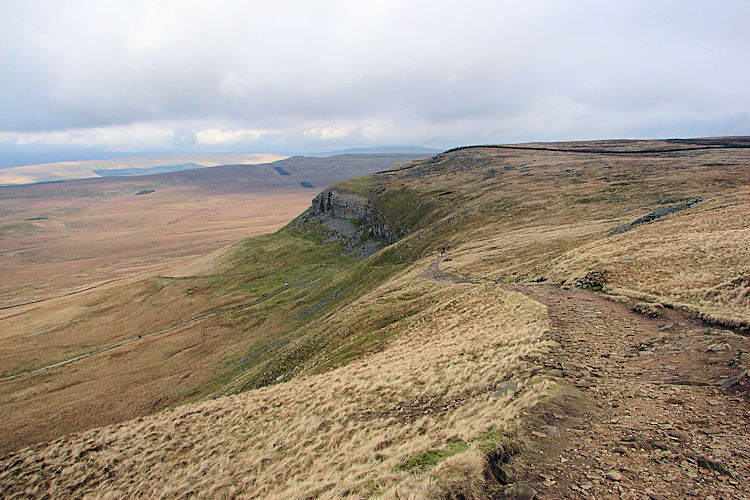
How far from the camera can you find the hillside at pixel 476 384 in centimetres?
1113

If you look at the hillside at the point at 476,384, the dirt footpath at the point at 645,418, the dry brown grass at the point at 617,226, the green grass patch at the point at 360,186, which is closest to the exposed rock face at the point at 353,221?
the green grass patch at the point at 360,186

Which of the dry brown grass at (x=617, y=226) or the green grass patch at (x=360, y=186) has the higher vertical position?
the green grass patch at (x=360, y=186)

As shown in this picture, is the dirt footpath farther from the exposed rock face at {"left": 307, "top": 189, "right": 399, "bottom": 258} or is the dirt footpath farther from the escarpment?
the exposed rock face at {"left": 307, "top": 189, "right": 399, "bottom": 258}

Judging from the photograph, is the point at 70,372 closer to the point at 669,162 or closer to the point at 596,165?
the point at 596,165

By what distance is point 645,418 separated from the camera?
1206 centimetres

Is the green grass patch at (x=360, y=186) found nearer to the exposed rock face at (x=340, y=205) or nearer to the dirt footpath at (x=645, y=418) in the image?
the exposed rock face at (x=340, y=205)

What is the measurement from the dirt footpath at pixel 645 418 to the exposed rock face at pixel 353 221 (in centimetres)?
7966

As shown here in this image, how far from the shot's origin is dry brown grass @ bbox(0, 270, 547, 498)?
13.1 m

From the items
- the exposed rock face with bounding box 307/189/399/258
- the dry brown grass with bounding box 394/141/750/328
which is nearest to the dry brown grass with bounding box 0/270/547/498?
the dry brown grass with bounding box 394/141/750/328

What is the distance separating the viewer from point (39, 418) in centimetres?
4538

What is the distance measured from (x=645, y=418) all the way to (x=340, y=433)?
39.7ft

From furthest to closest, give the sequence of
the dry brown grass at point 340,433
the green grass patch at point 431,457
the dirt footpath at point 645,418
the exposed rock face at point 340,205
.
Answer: the exposed rock face at point 340,205, the dry brown grass at point 340,433, the green grass patch at point 431,457, the dirt footpath at point 645,418

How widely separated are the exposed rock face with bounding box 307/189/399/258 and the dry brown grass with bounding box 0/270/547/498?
7362cm

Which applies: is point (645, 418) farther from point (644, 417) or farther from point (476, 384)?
point (476, 384)
